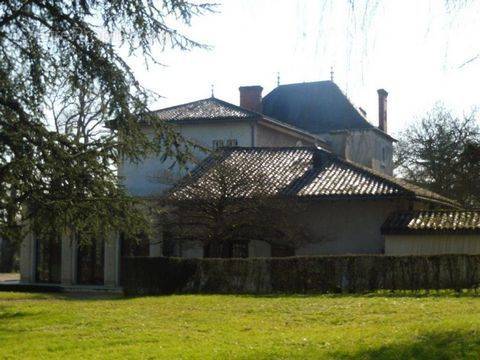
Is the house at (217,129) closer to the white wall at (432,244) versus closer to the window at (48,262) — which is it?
the window at (48,262)

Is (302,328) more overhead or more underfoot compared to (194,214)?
more underfoot

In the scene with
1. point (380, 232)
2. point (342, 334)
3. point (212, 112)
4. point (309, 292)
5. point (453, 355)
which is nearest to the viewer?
point (453, 355)

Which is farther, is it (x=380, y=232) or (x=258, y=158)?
(x=258, y=158)


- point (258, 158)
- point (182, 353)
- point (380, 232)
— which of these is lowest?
point (182, 353)

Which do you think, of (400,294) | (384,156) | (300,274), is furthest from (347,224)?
(384,156)

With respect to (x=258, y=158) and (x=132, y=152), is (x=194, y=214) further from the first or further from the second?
(x=132, y=152)

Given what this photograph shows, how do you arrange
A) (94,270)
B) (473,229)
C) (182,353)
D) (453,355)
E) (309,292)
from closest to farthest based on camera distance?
(453,355) → (182,353) → (309,292) → (473,229) → (94,270)

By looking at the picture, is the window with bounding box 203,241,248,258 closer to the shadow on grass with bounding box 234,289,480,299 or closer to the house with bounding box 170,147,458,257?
the house with bounding box 170,147,458,257

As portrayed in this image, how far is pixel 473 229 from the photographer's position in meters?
25.5

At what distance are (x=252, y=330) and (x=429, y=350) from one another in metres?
3.42

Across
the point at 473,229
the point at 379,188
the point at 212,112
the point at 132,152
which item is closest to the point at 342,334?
the point at 132,152

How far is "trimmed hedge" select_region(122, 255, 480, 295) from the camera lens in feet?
67.8

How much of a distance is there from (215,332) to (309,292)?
33.1 feet

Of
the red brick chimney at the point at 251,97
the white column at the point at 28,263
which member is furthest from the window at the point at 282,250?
the red brick chimney at the point at 251,97
